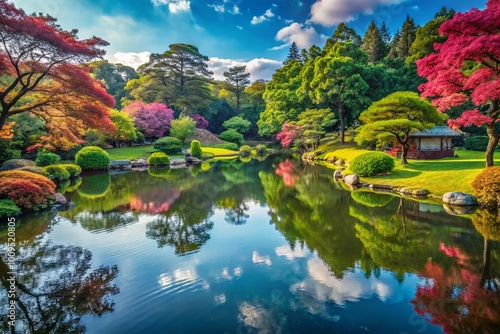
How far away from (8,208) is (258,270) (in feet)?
30.2

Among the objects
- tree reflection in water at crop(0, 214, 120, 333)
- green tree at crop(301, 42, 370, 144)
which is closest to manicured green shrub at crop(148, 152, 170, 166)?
green tree at crop(301, 42, 370, 144)

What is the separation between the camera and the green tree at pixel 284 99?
112ft

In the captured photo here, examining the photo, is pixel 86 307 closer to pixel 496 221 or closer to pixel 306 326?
pixel 306 326

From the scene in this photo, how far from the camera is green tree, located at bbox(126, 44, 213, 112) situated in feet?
139

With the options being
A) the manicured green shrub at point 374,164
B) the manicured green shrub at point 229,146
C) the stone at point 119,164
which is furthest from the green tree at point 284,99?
the manicured green shrub at point 374,164

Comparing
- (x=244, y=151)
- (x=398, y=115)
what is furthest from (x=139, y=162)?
(x=398, y=115)

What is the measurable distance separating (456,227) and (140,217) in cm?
983

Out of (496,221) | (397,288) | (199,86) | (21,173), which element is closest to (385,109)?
(496,221)

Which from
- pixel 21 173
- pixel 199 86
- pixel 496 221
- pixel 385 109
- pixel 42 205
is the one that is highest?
pixel 199 86

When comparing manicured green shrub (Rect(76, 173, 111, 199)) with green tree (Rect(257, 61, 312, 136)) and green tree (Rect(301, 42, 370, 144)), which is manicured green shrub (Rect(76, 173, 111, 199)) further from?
green tree (Rect(257, 61, 312, 136))

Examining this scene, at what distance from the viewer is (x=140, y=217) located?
399 inches

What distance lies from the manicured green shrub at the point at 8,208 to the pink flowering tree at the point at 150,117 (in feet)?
87.2

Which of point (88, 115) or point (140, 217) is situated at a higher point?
point (88, 115)

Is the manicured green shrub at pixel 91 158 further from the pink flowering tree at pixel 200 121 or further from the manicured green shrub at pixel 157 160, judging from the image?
the pink flowering tree at pixel 200 121
